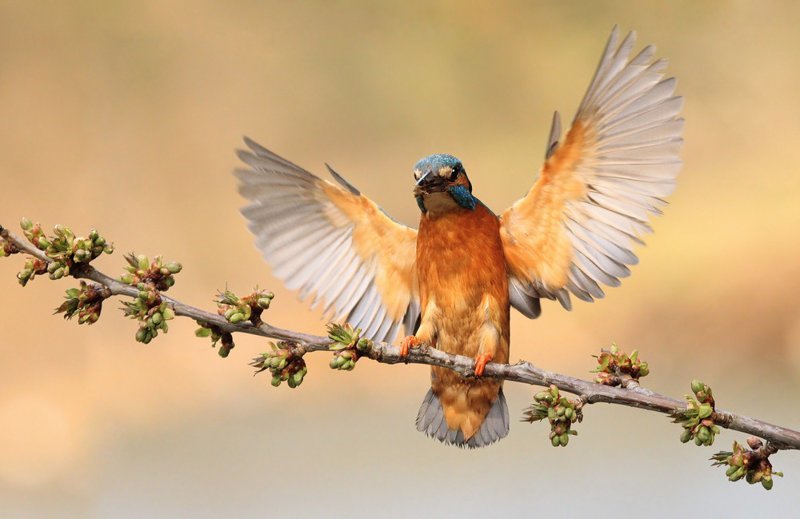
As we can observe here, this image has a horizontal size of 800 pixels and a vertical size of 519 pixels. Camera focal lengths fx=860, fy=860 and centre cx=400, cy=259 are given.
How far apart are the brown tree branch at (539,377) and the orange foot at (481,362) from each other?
26 centimetres

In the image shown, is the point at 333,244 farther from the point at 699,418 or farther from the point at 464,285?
the point at 699,418

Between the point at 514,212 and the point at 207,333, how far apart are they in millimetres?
1475

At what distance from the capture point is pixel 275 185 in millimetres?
3725

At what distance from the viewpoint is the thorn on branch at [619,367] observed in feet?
9.18

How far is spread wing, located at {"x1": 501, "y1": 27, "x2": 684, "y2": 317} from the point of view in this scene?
318cm

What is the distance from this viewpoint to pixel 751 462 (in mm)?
2631

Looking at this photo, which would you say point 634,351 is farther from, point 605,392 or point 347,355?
point 347,355

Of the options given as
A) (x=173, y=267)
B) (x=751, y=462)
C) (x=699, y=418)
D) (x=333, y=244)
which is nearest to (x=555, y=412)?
(x=699, y=418)

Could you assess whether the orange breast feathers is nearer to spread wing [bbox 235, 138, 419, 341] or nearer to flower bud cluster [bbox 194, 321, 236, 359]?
spread wing [bbox 235, 138, 419, 341]

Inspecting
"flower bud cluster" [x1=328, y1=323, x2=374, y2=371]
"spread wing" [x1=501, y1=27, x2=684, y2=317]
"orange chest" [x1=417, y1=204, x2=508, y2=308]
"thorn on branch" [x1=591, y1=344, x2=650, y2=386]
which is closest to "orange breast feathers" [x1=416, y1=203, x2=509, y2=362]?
"orange chest" [x1=417, y1=204, x2=508, y2=308]

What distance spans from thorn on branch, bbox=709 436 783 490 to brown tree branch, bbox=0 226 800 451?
4 cm

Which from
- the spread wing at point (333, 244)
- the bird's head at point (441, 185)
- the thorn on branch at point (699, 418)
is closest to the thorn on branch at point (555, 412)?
the thorn on branch at point (699, 418)

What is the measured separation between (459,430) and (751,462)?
1.30m

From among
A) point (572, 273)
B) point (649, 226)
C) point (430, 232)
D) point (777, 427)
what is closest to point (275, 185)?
point (430, 232)
